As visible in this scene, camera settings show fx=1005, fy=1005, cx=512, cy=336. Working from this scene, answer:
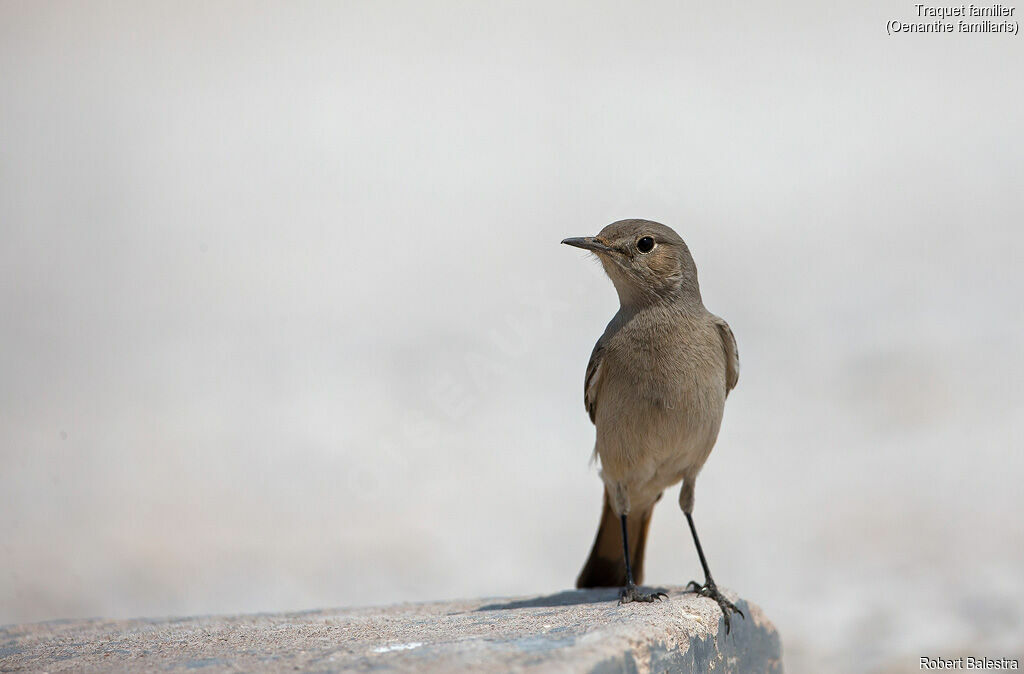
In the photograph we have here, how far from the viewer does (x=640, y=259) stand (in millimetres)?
5078

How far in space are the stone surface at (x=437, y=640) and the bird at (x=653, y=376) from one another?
0.40 metres

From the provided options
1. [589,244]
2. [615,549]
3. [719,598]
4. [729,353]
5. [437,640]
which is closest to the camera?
[437,640]

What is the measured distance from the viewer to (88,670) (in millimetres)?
3480

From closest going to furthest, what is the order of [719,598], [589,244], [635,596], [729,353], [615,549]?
[719,598] → [635,596] → [589,244] → [729,353] → [615,549]

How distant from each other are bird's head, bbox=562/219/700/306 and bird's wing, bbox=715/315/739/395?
270mm

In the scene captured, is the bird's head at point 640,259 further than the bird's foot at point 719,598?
Yes

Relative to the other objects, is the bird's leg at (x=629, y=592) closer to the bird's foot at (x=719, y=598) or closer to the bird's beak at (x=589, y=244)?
the bird's foot at (x=719, y=598)

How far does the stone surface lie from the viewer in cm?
308

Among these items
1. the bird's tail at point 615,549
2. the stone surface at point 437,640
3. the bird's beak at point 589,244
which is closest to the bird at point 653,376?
the bird's beak at point 589,244

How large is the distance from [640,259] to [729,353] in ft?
2.45

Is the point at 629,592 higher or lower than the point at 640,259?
lower

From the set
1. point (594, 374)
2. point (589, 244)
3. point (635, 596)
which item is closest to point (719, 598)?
point (635, 596)

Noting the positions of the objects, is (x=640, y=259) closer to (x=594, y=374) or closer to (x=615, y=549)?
Result: (x=594, y=374)

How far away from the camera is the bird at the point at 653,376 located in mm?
4836
